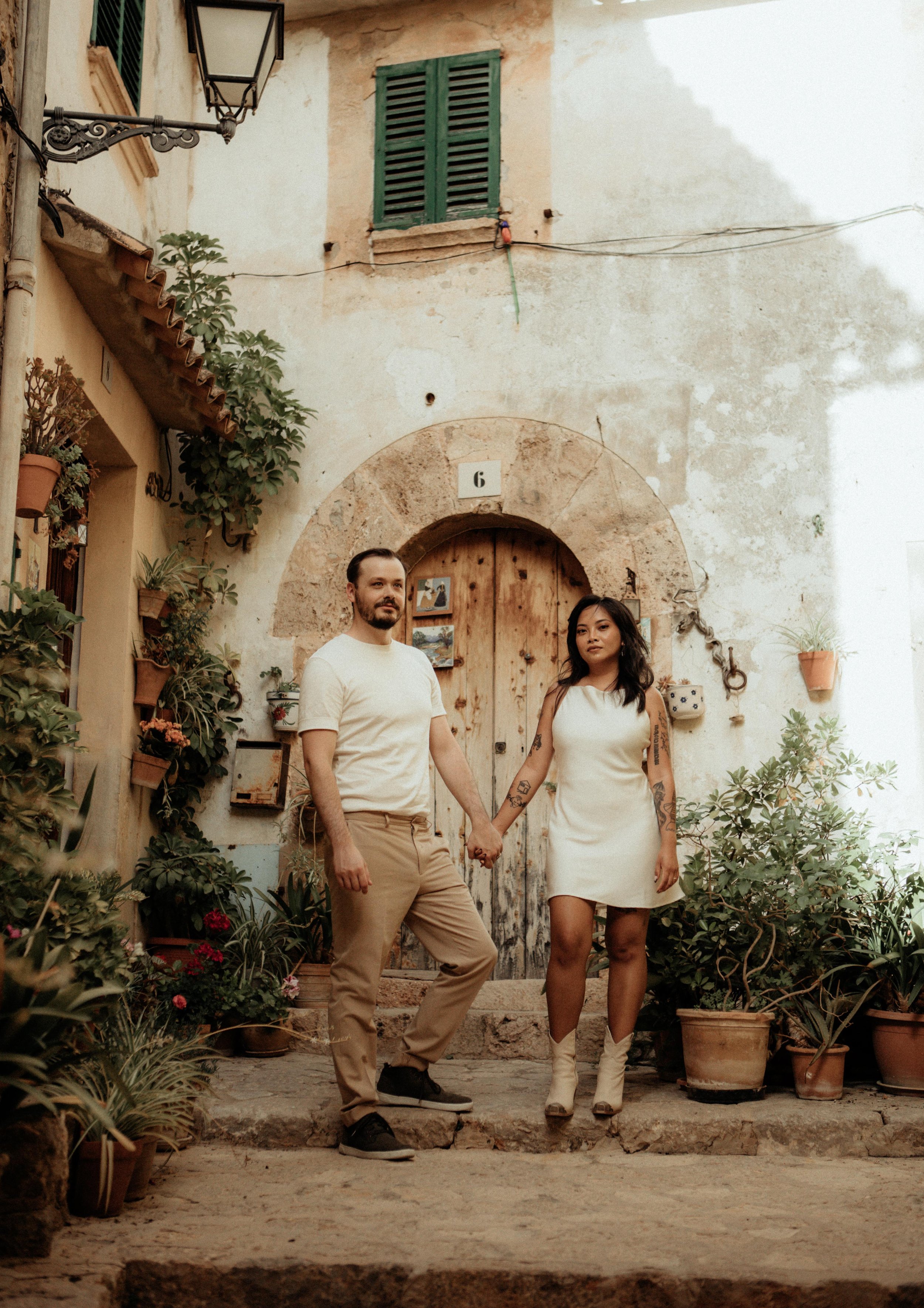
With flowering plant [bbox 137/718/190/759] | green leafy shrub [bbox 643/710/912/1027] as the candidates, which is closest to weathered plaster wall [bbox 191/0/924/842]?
flowering plant [bbox 137/718/190/759]

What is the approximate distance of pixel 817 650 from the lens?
18.7 feet

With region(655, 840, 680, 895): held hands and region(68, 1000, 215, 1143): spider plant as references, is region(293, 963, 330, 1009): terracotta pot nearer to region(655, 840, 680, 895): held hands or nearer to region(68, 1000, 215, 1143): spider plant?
region(68, 1000, 215, 1143): spider plant

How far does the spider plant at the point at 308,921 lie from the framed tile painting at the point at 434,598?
1.55m

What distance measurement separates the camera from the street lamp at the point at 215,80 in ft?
14.0

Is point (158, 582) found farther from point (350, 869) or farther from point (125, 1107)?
point (125, 1107)

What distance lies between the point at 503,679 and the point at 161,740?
5.72 ft

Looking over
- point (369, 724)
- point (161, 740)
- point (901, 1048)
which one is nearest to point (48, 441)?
point (369, 724)

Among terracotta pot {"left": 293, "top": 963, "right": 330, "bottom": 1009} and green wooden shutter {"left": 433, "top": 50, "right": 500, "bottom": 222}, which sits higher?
green wooden shutter {"left": 433, "top": 50, "right": 500, "bottom": 222}

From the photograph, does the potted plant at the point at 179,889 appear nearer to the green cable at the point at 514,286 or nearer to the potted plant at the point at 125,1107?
the potted plant at the point at 125,1107

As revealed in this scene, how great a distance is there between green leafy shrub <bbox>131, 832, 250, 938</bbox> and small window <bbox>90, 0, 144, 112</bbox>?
3.66 metres

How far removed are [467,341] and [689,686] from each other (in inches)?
86.7

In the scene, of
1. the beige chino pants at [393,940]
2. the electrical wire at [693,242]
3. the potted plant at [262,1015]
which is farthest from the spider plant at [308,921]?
the electrical wire at [693,242]

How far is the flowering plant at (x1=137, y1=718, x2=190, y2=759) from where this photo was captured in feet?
19.2

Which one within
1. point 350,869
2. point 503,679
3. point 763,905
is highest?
point 503,679
